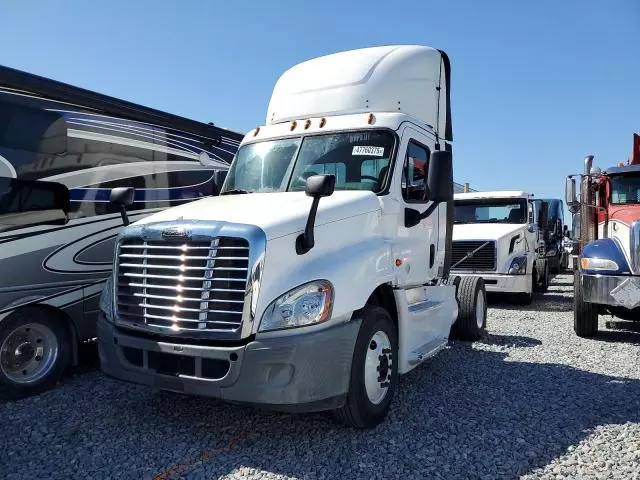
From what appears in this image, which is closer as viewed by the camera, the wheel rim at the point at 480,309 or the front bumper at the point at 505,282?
the wheel rim at the point at 480,309

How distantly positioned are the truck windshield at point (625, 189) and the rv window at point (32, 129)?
8117 millimetres

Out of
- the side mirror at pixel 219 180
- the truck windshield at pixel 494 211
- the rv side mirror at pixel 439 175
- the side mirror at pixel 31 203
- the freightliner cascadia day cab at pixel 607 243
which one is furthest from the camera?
the truck windshield at pixel 494 211

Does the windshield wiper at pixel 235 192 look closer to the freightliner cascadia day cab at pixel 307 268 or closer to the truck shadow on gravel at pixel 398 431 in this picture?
the freightliner cascadia day cab at pixel 307 268

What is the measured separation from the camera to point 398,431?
4.08 metres

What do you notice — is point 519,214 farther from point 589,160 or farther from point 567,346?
point 567,346

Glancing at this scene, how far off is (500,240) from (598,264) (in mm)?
3504

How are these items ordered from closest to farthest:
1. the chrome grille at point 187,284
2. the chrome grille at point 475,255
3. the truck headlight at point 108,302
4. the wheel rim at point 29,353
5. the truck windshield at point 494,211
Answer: the chrome grille at point 187,284, the truck headlight at point 108,302, the wheel rim at point 29,353, the chrome grille at point 475,255, the truck windshield at point 494,211

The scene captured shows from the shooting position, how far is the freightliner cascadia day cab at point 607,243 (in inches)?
258

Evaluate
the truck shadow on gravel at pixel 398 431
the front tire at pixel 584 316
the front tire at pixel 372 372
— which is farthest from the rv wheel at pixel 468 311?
the front tire at pixel 372 372

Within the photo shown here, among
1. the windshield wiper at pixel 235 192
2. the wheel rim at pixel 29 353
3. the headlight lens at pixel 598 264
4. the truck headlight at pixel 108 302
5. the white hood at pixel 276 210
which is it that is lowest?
the wheel rim at pixel 29 353

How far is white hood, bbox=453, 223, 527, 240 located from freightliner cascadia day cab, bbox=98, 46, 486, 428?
532cm

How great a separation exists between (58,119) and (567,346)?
705cm

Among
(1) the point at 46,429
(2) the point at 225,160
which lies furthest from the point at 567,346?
(1) the point at 46,429

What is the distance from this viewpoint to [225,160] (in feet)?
25.9
